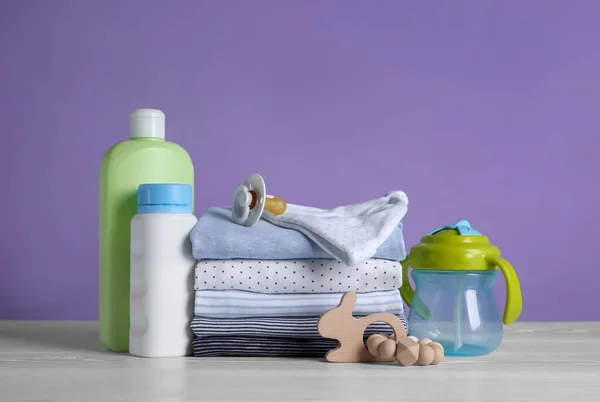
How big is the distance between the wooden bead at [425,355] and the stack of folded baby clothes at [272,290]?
7 centimetres

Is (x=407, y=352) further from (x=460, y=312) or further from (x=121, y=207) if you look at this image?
(x=121, y=207)

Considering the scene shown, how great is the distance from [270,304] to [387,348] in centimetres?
16

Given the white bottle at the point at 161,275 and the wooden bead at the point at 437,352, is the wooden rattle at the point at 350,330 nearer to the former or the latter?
the wooden bead at the point at 437,352

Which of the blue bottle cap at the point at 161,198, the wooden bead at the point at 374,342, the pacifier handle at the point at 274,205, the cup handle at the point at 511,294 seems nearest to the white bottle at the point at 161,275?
the blue bottle cap at the point at 161,198

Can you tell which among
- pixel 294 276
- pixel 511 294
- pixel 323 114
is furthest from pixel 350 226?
pixel 323 114

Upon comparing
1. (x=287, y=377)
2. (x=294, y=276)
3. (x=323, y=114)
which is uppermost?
(x=323, y=114)

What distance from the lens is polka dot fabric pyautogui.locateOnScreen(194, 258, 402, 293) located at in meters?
0.88

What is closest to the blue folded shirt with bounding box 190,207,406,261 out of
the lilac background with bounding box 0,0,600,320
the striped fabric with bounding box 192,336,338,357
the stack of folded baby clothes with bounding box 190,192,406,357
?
the stack of folded baby clothes with bounding box 190,192,406,357

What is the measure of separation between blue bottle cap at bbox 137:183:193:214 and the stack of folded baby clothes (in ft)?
0.14

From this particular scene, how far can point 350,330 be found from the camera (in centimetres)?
86

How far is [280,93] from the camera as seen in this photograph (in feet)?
5.41

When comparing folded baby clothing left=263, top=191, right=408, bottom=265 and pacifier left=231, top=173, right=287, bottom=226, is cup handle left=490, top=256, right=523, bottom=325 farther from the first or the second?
pacifier left=231, top=173, right=287, bottom=226

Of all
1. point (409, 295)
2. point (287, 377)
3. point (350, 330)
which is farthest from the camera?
point (409, 295)

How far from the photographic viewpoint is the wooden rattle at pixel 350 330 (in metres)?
0.84
